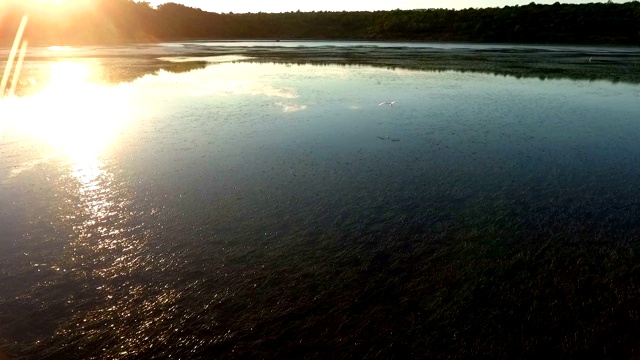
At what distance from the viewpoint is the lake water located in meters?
3.96

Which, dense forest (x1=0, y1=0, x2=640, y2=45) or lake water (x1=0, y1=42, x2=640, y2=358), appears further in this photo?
dense forest (x1=0, y1=0, x2=640, y2=45)

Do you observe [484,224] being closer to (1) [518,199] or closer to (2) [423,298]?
(1) [518,199]

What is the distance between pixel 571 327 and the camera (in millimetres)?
3922

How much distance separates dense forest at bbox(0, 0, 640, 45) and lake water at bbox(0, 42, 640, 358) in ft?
149

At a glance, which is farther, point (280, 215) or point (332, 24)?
point (332, 24)

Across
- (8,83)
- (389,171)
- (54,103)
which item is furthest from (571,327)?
(8,83)

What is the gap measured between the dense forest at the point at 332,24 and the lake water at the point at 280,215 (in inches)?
1791

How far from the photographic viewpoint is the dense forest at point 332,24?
167ft

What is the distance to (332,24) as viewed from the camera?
235 feet

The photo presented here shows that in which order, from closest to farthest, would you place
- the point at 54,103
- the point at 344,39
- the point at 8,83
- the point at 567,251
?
the point at 567,251
the point at 54,103
the point at 8,83
the point at 344,39

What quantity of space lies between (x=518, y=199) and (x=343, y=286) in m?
3.67

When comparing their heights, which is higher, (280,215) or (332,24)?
(332,24)

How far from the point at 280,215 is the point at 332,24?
71.1 meters

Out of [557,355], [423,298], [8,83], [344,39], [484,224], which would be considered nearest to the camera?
[557,355]
